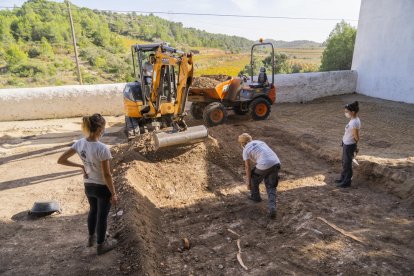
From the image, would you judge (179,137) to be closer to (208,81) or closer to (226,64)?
(208,81)

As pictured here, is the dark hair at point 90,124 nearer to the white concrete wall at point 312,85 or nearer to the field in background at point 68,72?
the white concrete wall at point 312,85

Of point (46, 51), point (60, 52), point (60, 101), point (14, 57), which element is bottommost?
point (60, 101)

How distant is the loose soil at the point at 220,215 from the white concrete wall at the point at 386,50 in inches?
245

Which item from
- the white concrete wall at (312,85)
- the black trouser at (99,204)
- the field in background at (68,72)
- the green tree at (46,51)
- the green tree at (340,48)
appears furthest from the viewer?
the green tree at (46,51)

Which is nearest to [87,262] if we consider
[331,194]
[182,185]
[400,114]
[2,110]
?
[182,185]

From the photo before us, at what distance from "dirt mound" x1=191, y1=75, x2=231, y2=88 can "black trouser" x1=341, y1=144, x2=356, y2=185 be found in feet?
17.8

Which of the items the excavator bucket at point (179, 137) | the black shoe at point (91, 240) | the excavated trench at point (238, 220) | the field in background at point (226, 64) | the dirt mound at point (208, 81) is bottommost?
the excavated trench at point (238, 220)

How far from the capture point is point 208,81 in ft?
35.4

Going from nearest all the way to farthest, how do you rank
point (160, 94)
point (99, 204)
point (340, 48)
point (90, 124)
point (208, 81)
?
point (90, 124), point (99, 204), point (160, 94), point (208, 81), point (340, 48)

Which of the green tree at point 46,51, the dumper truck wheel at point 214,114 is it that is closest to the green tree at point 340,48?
the dumper truck wheel at point 214,114

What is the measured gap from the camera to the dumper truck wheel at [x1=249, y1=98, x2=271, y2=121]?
10866mm

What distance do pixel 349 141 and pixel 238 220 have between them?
8.51 feet

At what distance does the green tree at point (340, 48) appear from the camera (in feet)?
72.5

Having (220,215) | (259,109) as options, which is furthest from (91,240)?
(259,109)
